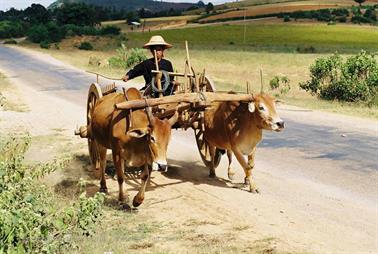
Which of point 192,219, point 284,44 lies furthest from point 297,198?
point 284,44

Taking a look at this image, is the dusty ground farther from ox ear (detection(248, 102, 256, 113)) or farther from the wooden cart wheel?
ox ear (detection(248, 102, 256, 113))

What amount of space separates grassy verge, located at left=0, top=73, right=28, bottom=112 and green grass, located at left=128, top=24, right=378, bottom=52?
37.5 meters

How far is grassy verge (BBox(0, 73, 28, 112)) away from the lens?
18359 mm

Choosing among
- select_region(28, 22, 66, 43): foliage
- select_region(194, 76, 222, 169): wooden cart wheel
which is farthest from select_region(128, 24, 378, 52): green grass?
select_region(194, 76, 222, 169): wooden cart wheel

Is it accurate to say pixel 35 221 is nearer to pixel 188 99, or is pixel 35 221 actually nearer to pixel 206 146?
pixel 188 99

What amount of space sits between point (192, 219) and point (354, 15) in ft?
307

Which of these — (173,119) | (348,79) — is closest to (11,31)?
(348,79)

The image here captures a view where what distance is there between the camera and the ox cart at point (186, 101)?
26.5 feet

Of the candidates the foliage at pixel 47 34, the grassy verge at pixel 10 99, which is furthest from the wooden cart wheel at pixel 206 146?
the foliage at pixel 47 34

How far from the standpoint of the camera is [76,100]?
67.8ft

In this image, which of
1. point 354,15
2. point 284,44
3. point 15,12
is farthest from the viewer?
point 15,12

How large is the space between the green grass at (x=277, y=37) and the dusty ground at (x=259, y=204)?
48132 mm

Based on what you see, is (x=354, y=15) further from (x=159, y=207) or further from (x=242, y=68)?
(x=159, y=207)

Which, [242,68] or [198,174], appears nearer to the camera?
[198,174]
